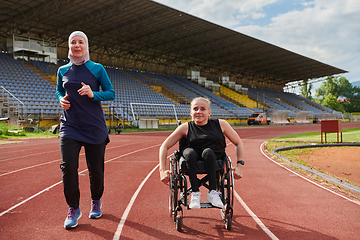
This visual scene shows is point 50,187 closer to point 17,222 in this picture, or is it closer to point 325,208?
point 17,222

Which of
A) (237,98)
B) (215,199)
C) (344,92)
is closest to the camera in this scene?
(215,199)

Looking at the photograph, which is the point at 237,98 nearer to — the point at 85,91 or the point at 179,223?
the point at 179,223

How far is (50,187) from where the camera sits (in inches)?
211

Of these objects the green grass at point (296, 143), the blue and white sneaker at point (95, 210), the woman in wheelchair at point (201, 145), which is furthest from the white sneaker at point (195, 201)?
the green grass at point (296, 143)

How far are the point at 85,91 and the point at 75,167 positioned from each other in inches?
35.1

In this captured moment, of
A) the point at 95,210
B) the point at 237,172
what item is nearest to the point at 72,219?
the point at 95,210

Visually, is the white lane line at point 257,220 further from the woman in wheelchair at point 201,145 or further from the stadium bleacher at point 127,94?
the stadium bleacher at point 127,94

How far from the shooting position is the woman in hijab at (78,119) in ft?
10.4

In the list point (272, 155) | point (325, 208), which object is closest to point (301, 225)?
point (325, 208)

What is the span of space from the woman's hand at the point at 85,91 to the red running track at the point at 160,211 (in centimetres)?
158

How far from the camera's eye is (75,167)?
321 centimetres

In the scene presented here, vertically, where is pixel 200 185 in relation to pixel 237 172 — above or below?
below

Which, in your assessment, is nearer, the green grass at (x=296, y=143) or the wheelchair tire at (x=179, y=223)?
the wheelchair tire at (x=179, y=223)

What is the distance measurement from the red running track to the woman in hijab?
1.72 ft
